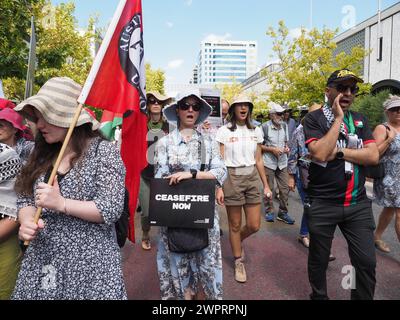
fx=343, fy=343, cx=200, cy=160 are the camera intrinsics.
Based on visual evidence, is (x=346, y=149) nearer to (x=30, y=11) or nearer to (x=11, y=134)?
(x=11, y=134)

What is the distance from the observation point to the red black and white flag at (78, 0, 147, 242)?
193 centimetres

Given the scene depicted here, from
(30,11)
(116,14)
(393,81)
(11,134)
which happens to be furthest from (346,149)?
(393,81)

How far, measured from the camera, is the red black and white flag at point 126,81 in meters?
1.93

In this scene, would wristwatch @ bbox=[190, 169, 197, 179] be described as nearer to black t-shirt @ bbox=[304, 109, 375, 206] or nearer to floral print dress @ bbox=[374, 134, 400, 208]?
black t-shirt @ bbox=[304, 109, 375, 206]

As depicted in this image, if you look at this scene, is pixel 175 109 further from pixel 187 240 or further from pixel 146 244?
pixel 146 244

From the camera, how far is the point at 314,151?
2.62 m

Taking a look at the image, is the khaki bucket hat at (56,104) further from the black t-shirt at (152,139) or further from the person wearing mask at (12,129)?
the black t-shirt at (152,139)

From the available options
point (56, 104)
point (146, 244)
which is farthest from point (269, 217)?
point (56, 104)

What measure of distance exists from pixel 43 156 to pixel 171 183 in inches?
36.7

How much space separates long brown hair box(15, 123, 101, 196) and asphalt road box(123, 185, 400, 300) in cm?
197

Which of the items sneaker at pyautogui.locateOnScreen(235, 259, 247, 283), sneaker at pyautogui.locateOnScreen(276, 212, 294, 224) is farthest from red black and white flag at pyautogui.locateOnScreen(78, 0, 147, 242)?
sneaker at pyautogui.locateOnScreen(276, 212, 294, 224)

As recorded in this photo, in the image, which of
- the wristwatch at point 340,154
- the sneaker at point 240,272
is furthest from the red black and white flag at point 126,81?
the sneaker at point 240,272

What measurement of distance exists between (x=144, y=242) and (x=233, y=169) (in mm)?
1663

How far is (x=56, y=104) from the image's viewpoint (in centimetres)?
166
